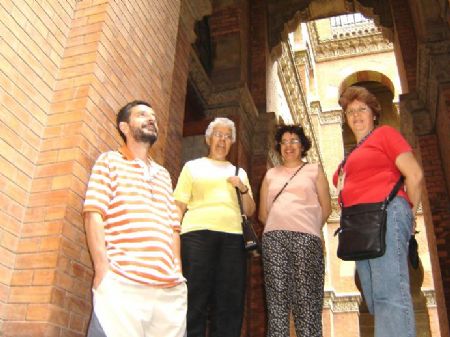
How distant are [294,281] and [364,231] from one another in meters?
0.63

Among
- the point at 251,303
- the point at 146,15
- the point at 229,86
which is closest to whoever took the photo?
the point at 146,15

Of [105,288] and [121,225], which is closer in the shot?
[105,288]

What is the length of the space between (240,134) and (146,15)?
428 centimetres

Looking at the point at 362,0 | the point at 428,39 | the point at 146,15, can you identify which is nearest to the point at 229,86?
the point at 428,39

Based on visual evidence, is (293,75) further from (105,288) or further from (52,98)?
(105,288)

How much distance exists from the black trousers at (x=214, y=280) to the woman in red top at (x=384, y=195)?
75cm

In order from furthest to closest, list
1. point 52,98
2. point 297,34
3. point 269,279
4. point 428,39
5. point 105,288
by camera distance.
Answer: point 297,34 < point 428,39 < point 269,279 < point 52,98 < point 105,288

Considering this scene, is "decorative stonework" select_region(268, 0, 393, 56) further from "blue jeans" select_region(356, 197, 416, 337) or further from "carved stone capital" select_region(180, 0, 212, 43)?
"blue jeans" select_region(356, 197, 416, 337)

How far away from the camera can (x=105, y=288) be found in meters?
2.15

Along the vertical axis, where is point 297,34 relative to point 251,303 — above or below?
above

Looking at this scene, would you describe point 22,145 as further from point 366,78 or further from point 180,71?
point 366,78

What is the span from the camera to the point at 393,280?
274 centimetres

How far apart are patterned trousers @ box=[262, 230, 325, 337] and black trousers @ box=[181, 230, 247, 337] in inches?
7.5

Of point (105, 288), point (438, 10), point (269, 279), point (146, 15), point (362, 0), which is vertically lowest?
point (105, 288)
